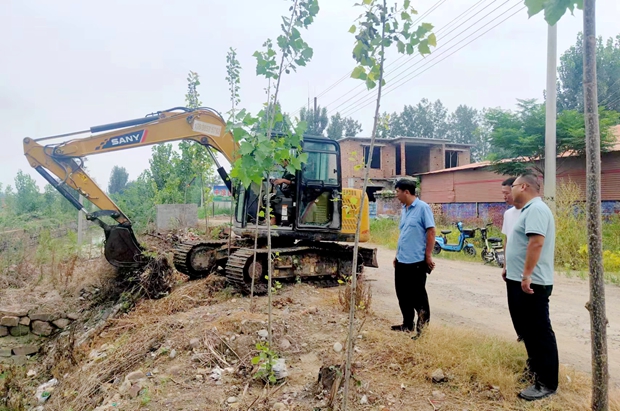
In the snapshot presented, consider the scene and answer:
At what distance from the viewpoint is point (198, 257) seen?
7.93m

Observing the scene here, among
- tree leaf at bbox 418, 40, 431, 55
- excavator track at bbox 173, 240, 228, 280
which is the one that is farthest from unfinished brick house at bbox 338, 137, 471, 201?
tree leaf at bbox 418, 40, 431, 55

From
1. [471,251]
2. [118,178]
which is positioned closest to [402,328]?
[471,251]

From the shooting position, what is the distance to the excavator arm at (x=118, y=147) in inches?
299

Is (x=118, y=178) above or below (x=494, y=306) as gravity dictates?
above

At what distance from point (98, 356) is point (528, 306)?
462 centimetres

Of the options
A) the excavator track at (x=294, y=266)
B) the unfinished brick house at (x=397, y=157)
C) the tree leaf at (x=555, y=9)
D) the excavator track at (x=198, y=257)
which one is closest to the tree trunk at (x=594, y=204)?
the tree leaf at (x=555, y=9)

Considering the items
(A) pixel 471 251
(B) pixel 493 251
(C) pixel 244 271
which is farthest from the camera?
(A) pixel 471 251

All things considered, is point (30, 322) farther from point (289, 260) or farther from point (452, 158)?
point (452, 158)

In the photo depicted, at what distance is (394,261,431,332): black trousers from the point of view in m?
4.45

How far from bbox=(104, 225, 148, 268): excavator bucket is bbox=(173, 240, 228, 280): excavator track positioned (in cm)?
69

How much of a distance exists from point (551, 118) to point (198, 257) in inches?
359

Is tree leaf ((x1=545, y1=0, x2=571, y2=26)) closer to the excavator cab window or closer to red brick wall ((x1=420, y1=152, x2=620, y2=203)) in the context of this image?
the excavator cab window

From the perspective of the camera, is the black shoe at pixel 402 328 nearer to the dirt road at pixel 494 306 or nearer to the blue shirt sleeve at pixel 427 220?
the dirt road at pixel 494 306

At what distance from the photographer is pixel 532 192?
3.45 meters
